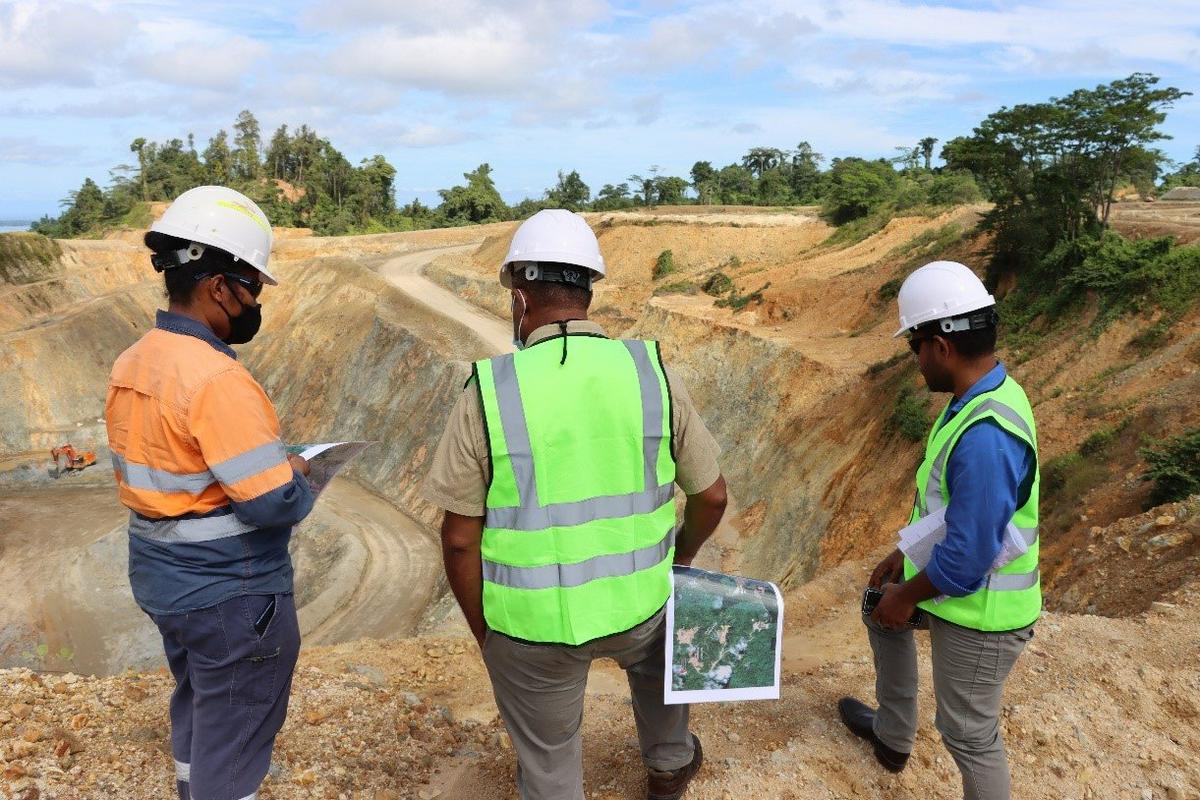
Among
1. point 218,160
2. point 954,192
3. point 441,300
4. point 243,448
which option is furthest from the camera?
point 218,160

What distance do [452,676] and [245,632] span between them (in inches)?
169

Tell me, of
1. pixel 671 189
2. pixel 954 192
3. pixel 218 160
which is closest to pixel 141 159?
pixel 218 160

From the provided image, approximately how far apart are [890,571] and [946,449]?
92 cm

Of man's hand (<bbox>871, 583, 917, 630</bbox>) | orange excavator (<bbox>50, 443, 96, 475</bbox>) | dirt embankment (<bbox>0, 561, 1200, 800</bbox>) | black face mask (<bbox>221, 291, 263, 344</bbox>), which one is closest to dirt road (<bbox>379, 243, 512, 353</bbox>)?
orange excavator (<bbox>50, 443, 96, 475</bbox>)

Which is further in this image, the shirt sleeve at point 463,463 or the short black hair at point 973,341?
the short black hair at point 973,341

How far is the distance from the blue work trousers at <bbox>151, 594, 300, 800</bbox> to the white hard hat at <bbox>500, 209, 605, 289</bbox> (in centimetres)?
157

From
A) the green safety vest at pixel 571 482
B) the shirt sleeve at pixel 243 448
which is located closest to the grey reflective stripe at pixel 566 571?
the green safety vest at pixel 571 482

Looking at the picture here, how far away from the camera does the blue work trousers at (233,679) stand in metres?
2.72

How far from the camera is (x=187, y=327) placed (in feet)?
8.93

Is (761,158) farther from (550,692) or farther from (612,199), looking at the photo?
(550,692)

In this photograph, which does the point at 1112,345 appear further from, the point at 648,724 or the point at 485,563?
the point at 485,563

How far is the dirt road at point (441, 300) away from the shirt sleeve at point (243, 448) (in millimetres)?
20855

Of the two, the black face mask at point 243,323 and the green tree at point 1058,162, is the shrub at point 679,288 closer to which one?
the green tree at point 1058,162

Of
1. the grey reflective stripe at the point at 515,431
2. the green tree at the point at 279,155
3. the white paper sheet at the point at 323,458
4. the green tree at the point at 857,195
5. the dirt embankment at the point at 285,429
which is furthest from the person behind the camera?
the green tree at the point at 279,155
